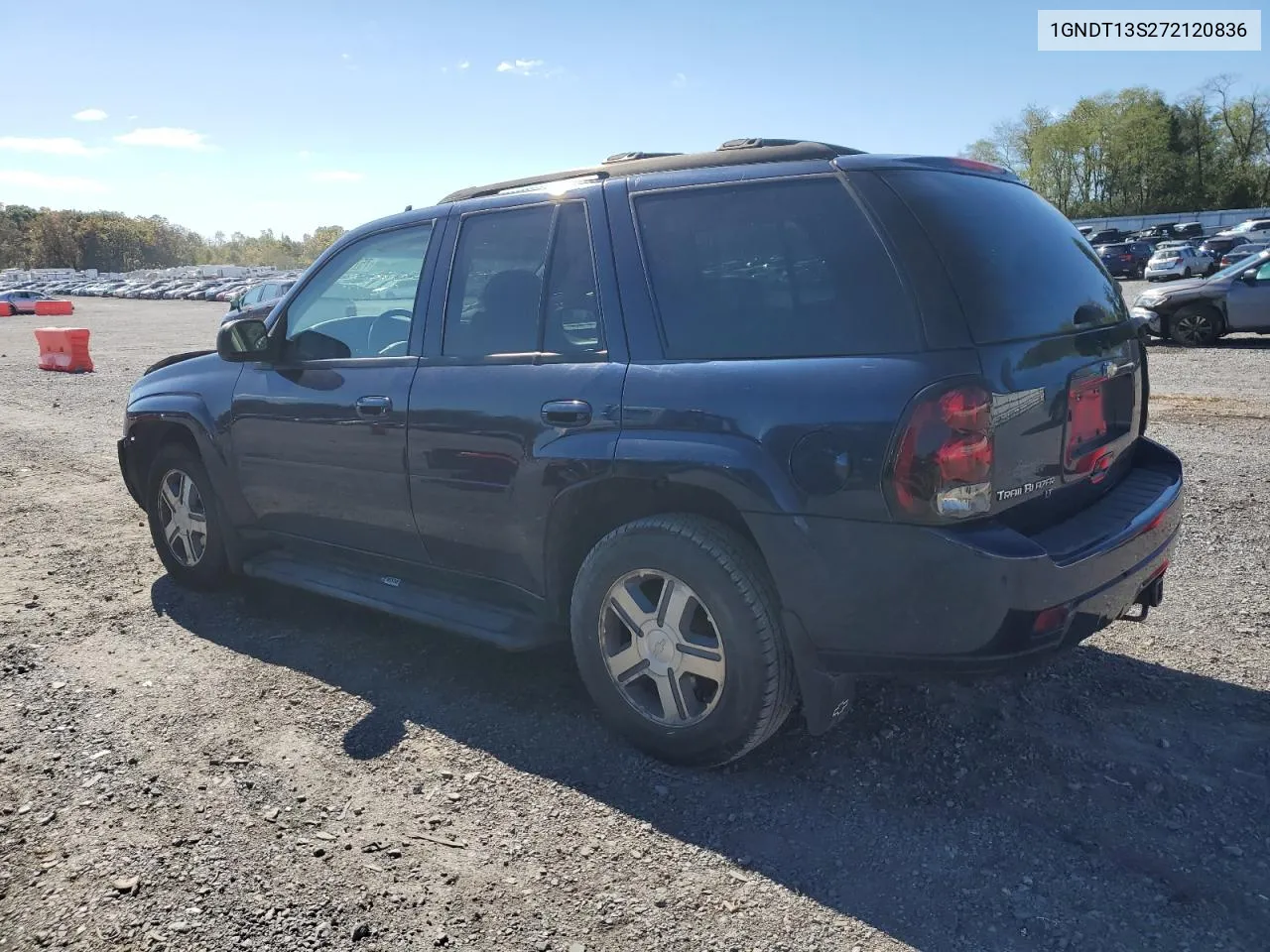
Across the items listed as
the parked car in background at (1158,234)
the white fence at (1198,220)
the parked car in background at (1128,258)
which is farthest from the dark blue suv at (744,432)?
the white fence at (1198,220)

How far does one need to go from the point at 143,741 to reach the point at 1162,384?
37.2ft

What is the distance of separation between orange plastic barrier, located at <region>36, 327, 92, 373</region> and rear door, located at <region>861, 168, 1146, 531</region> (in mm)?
18365

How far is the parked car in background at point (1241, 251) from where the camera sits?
3683cm

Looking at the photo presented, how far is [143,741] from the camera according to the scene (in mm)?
3543

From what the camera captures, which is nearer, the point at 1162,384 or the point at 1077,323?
the point at 1077,323

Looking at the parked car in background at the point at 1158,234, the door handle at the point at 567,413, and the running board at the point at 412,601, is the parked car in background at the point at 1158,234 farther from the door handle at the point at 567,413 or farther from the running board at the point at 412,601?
the door handle at the point at 567,413

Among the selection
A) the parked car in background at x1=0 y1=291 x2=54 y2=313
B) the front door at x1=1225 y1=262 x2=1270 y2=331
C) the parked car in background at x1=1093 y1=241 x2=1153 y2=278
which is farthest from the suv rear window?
the parked car in background at x1=0 y1=291 x2=54 y2=313

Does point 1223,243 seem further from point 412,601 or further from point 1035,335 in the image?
point 412,601

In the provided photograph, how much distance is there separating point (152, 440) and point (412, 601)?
7.45 feet

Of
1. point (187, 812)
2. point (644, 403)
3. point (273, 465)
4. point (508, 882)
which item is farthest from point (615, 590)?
point (273, 465)

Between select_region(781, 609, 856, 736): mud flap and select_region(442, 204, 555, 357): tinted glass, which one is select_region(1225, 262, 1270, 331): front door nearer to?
select_region(442, 204, 555, 357): tinted glass

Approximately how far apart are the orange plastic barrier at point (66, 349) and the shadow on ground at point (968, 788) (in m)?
16.3

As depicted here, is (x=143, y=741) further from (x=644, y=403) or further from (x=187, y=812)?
(x=644, y=403)

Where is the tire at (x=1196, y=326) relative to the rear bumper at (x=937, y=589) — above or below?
below
